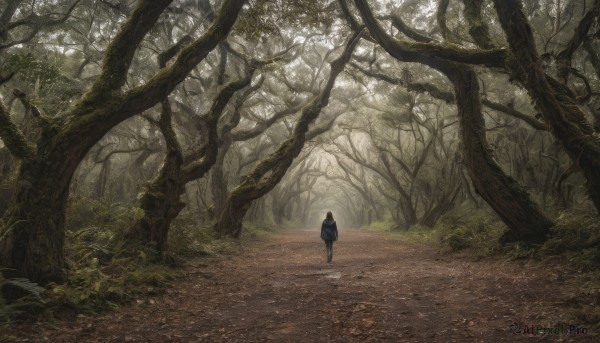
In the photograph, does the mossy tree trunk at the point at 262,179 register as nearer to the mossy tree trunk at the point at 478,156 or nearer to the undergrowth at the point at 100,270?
the undergrowth at the point at 100,270

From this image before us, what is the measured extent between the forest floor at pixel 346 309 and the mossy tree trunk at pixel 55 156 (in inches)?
47.4

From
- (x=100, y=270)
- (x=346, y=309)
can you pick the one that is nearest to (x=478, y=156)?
(x=346, y=309)

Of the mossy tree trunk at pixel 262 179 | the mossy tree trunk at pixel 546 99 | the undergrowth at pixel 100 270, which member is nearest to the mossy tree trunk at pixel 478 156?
the mossy tree trunk at pixel 546 99

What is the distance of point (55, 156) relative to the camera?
5.73 metres

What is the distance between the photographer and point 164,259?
8922 millimetres

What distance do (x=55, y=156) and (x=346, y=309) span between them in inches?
184

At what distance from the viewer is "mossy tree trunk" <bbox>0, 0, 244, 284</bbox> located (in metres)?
5.53

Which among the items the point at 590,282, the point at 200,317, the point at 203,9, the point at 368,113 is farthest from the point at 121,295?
the point at 368,113

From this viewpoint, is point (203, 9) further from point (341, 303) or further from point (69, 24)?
point (341, 303)

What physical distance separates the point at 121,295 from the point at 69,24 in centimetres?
1070

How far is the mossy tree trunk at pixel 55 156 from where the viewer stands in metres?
5.53

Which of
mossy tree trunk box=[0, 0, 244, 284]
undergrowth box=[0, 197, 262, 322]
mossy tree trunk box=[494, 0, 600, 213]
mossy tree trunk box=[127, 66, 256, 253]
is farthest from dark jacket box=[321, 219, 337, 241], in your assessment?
mossy tree trunk box=[0, 0, 244, 284]

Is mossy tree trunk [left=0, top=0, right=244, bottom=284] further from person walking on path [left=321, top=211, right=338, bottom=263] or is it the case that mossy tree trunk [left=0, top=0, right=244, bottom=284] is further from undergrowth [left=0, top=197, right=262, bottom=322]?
person walking on path [left=321, top=211, right=338, bottom=263]

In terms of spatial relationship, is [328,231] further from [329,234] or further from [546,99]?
[546,99]
